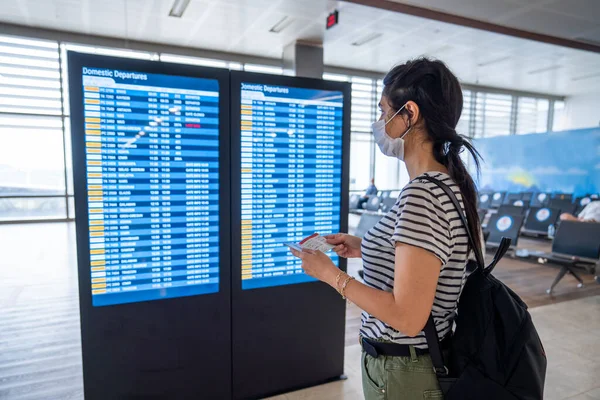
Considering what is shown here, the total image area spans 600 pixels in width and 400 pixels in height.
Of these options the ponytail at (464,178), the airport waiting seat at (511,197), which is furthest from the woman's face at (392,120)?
the airport waiting seat at (511,197)

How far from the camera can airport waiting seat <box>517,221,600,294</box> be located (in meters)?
4.94

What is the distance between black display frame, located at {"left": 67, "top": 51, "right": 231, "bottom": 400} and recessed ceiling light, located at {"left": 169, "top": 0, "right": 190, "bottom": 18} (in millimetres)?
6004

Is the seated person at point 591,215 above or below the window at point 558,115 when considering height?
below

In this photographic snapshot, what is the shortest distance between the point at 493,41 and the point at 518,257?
17.3 ft

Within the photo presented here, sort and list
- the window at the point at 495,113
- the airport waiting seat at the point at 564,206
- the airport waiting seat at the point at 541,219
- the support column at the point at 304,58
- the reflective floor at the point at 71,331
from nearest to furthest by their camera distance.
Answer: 1. the reflective floor at the point at 71,331
2. the airport waiting seat at the point at 541,219
3. the airport waiting seat at the point at 564,206
4. the support column at the point at 304,58
5. the window at the point at 495,113

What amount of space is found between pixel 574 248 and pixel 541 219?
8.67 ft

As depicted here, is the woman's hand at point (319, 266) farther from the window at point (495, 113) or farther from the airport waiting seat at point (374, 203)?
the window at point (495, 113)

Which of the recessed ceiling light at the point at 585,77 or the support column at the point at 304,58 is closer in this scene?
the support column at the point at 304,58

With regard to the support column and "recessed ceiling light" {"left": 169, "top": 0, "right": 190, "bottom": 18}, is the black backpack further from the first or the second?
the support column

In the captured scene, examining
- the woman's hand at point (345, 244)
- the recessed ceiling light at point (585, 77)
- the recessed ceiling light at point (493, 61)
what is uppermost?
the recessed ceiling light at point (585, 77)

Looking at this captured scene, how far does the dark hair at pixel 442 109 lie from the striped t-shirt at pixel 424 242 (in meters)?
0.07

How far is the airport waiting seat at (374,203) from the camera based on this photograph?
32.1 ft

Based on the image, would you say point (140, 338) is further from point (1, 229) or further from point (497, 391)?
point (1, 229)

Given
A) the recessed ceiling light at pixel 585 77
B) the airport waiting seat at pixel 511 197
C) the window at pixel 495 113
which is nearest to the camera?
the airport waiting seat at pixel 511 197
